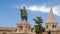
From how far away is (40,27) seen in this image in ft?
152

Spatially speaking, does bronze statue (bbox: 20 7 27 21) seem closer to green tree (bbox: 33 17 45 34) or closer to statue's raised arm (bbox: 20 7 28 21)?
statue's raised arm (bbox: 20 7 28 21)

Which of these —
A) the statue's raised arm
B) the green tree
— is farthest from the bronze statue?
the green tree

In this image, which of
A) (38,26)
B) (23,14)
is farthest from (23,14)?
(38,26)

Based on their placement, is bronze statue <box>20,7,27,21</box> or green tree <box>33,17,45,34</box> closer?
green tree <box>33,17,45,34</box>

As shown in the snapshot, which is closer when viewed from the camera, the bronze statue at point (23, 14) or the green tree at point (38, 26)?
the green tree at point (38, 26)

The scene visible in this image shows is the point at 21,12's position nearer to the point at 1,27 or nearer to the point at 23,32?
the point at 23,32

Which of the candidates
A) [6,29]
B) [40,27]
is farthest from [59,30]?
[40,27]

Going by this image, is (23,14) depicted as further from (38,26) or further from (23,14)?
(38,26)

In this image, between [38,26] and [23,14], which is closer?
[38,26]

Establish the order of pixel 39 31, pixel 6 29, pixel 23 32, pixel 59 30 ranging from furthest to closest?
pixel 6 29 → pixel 59 30 → pixel 23 32 → pixel 39 31

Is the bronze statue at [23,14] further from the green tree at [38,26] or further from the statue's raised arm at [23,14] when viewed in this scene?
the green tree at [38,26]

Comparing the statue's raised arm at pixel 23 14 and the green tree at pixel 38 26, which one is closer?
the green tree at pixel 38 26

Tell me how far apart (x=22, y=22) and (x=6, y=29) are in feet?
52.3

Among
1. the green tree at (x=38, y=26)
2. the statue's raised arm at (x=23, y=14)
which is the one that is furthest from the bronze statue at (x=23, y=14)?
the green tree at (x=38, y=26)
